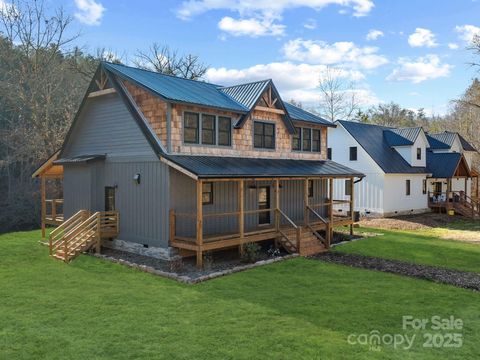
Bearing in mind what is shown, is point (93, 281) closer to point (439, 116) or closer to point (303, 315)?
point (303, 315)

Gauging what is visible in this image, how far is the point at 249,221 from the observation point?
17.5 m

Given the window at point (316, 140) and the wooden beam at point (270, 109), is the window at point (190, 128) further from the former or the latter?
the window at point (316, 140)

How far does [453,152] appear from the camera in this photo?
110ft

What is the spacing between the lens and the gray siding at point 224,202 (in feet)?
48.8

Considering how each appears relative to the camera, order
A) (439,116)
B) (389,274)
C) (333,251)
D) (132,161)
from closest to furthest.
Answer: (389,274) < (132,161) < (333,251) < (439,116)

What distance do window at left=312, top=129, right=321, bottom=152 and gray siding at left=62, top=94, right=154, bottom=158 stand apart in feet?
33.3

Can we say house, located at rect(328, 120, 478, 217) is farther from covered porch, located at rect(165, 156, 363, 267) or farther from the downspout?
the downspout

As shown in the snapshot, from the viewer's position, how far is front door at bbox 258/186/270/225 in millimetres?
18078

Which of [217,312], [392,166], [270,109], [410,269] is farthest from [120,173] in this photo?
[392,166]

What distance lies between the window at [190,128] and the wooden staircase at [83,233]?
4381 millimetres

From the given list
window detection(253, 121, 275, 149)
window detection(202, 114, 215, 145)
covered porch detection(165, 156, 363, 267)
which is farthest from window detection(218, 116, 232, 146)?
window detection(253, 121, 275, 149)

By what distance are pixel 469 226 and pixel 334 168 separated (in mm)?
11773

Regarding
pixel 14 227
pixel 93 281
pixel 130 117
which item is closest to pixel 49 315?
pixel 93 281

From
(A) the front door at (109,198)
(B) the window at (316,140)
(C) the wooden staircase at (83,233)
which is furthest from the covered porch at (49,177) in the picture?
(B) the window at (316,140)
